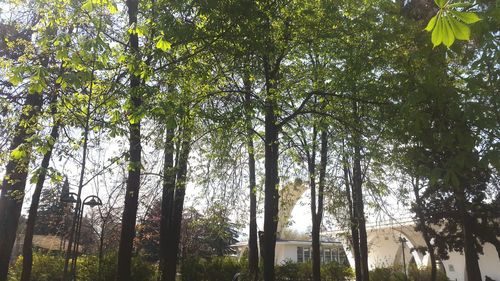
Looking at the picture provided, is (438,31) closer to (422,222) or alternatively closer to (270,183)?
(270,183)

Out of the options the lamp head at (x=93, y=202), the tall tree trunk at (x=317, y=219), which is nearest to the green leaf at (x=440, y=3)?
the lamp head at (x=93, y=202)

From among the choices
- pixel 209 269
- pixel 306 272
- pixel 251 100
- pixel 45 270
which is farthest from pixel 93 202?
pixel 306 272

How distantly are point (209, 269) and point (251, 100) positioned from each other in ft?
38.6

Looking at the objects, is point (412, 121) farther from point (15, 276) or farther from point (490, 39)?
point (15, 276)

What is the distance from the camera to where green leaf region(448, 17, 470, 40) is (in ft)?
5.94

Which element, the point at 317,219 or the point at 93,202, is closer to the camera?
the point at 93,202

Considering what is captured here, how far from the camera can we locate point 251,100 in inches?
378

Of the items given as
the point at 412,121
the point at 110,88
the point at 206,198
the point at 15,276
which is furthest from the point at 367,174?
the point at 15,276

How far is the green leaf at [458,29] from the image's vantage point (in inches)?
71.3

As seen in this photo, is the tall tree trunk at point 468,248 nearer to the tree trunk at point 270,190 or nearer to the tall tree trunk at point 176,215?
the tree trunk at point 270,190

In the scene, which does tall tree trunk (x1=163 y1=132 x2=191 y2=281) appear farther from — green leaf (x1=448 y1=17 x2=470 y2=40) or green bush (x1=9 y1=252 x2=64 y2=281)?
green leaf (x1=448 y1=17 x2=470 y2=40)

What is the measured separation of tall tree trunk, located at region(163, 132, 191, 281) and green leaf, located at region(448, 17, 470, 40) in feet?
30.0

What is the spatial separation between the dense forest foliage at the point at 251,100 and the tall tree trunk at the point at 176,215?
6cm

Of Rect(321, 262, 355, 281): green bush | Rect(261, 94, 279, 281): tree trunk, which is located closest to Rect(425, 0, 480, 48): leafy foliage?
Rect(261, 94, 279, 281): tree trunk
